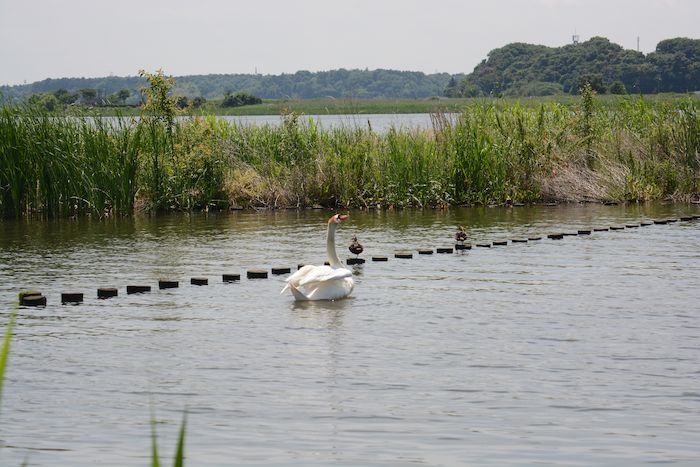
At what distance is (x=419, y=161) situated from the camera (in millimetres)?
28219

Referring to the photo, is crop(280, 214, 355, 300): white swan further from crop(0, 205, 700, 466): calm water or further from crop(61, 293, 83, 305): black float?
crop(61, 293, 83, 305): black float

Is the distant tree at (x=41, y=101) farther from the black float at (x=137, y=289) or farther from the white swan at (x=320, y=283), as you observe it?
the white swan at (x=320, y=283)

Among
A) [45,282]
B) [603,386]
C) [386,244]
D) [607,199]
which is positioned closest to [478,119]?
[607,199]

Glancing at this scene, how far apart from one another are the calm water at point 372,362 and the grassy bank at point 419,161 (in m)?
8.25

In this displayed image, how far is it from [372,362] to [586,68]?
9453cm

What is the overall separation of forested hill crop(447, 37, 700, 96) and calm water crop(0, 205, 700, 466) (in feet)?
221

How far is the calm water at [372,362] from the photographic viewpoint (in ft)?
27.2

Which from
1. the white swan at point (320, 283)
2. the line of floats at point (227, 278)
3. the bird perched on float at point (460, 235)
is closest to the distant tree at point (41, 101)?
the line of floats at point (227, 278)

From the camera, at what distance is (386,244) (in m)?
20.8

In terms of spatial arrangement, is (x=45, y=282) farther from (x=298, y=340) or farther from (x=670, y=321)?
(x=670, y=321)

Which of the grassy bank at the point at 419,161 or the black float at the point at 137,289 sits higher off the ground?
the grassy bank at the point at 419,161

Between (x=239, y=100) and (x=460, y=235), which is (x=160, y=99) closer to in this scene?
(x=460, y=235)

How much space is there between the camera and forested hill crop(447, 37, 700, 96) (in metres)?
89.4

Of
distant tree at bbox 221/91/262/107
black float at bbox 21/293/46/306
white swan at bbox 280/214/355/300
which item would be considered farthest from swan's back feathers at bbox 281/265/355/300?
distant tree at bbox 221/91/262/107
